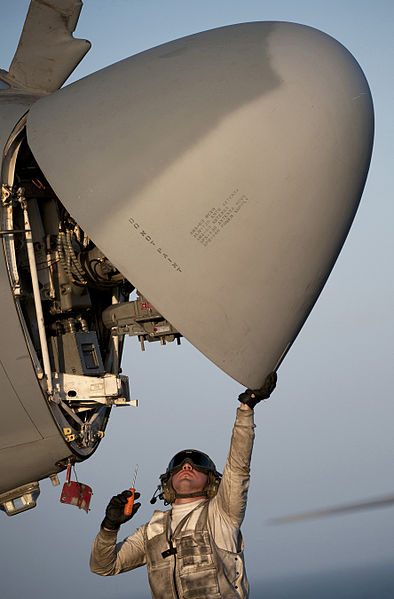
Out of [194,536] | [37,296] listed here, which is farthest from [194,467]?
[37,296]

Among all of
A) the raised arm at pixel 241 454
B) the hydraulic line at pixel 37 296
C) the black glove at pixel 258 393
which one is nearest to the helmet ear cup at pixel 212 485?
the raised arm at pixel 241 454

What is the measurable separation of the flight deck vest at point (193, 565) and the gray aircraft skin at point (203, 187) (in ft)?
4.32

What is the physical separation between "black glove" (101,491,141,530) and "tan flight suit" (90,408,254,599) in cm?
8

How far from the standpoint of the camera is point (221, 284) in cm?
635

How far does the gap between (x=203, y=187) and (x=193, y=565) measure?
311 cm

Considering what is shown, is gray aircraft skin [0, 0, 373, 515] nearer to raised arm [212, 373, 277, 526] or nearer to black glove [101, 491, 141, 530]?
raised arm [212, 373, 277, 526]

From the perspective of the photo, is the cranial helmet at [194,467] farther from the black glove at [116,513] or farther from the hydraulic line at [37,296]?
the hydraulic line at [37,296]

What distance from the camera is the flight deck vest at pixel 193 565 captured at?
269 inches

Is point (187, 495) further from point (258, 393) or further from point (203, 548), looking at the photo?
point (258, 393)

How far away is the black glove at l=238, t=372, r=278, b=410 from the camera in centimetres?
668

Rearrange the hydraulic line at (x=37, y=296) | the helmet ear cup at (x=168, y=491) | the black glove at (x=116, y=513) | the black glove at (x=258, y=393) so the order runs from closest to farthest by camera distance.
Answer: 1. the black glove at (x=258, y=393)
2. the black glove at (x=116, y=513)
3. the hydraulic line at (x=37, y=296)
4. the helmet ear cup at (x=168, y=491)

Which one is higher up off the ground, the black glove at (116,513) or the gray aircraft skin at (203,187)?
the gray aircraft skin at (203,187)

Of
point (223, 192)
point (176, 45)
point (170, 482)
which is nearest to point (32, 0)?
point (176, 45)

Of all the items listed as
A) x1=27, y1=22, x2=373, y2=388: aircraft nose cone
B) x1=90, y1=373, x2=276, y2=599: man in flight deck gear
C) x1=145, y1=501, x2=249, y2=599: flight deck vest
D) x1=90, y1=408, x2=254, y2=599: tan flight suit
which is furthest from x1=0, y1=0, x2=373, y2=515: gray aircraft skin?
x1=145, y1=501, x2=249, y2=599: flight deck vest
